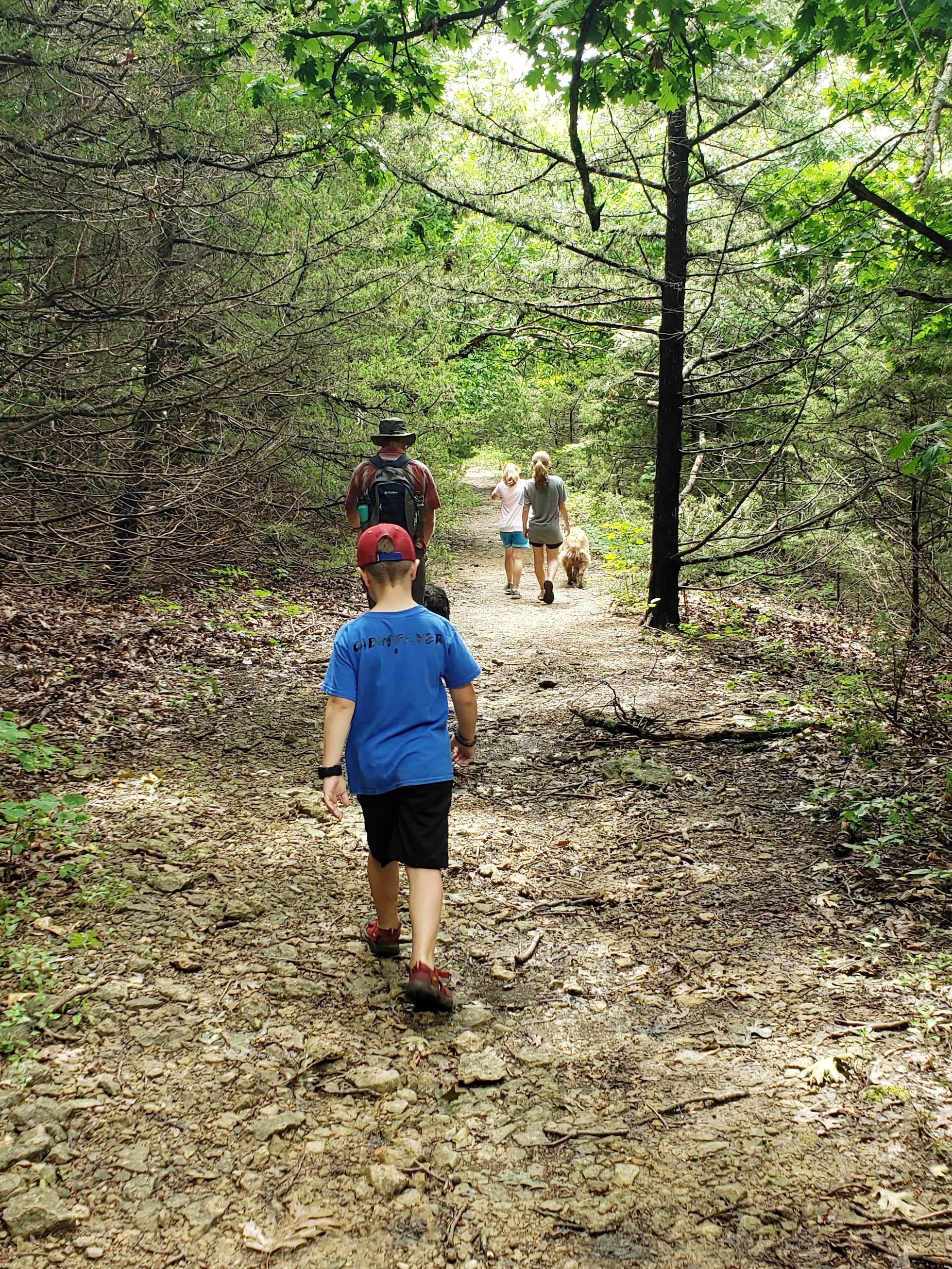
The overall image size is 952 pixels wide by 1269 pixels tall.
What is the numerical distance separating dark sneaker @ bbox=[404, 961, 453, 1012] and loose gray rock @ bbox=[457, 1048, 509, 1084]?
228 millimetres

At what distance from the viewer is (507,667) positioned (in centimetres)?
952

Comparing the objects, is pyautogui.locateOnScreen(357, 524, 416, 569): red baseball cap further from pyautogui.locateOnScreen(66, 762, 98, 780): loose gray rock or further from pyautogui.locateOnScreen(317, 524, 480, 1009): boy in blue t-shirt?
pyautogui.locateOnScreen(66, 762, 98, 780): loose gray rock

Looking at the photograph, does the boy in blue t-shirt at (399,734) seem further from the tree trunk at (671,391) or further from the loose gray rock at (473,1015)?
the tree trunk at (671,391)

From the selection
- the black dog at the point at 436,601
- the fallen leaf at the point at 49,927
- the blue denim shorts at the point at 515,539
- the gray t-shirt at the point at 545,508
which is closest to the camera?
the fallen leaf at the point at 49,927

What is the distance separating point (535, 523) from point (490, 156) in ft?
16.2

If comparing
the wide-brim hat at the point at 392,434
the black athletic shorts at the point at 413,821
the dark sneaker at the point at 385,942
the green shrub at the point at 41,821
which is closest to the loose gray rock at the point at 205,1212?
the black athletic shorts at the point at 413,821

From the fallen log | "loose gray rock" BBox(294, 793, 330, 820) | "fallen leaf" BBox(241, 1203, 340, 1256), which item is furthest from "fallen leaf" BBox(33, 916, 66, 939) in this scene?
the fallen log

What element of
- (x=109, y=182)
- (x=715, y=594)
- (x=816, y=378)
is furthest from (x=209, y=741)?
(x=715, y=594)

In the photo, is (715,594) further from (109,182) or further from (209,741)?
(109,182)

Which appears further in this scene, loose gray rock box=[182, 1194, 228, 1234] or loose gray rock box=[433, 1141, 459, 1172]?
loose gray rock box=[433, 1141, 459, 1172]

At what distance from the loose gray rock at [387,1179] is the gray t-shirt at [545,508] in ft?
34.4

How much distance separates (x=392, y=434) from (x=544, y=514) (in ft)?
19.0

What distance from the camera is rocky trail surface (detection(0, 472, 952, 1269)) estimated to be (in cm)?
255

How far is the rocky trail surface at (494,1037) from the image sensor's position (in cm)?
255
